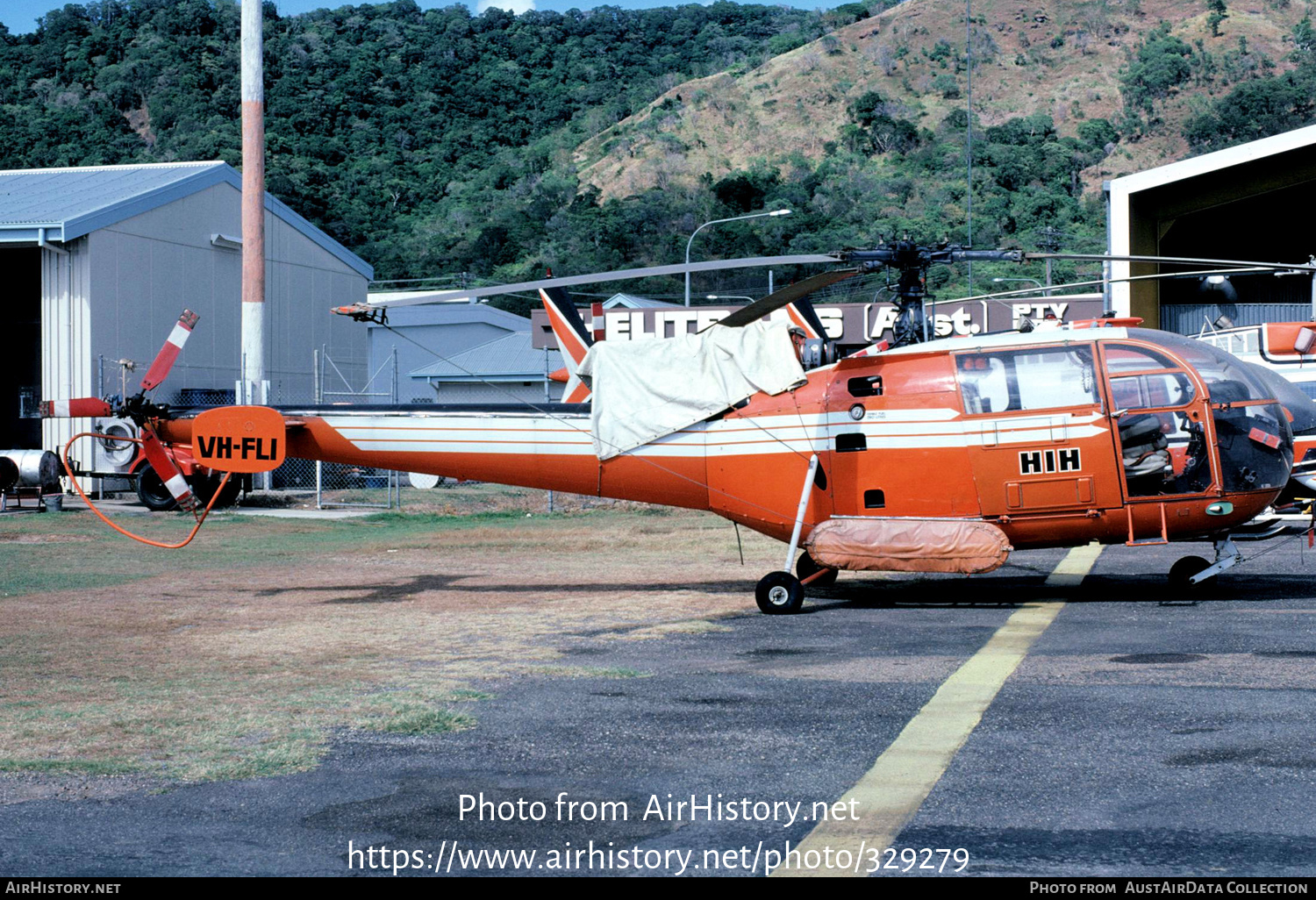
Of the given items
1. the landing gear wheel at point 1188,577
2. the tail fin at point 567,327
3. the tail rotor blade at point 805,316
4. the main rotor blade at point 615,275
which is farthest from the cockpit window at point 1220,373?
the tail fin at point 567,327

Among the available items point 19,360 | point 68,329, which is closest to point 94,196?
point 68,329

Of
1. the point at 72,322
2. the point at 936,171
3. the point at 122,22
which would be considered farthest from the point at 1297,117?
the point at 122,22

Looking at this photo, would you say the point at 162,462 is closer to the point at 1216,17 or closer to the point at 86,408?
the point at 86,408

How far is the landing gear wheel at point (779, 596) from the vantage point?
12.0m

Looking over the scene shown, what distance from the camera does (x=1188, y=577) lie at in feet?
41.5

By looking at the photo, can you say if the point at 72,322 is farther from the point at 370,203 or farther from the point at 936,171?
the point at 936,171

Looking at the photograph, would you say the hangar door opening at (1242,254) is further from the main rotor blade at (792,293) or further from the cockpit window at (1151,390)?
the main rotor blade at (792,293)

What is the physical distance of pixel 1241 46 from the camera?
123m

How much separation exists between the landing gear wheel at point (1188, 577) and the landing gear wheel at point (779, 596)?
3.88 m

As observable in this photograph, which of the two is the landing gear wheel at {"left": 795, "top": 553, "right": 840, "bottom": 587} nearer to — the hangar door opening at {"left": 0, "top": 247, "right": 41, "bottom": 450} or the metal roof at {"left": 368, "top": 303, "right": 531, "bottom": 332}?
the hangar door opening at {"left": 0, "top": 247, "right": 41, "bottom": 450}

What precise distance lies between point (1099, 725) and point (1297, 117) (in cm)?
10201

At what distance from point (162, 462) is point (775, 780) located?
1001 cm

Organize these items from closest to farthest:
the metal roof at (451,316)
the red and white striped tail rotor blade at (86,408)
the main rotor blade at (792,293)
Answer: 1. the main rotor blade at (792,293)
2. the red and white striped tail rotor blade at (86,408)
3. the metal roof at (451,316)

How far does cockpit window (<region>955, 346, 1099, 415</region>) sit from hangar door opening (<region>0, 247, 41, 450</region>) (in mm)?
35491
